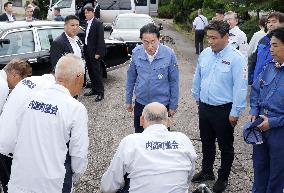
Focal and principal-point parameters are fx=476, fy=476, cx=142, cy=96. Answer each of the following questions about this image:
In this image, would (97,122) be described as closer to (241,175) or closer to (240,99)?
(241,175)

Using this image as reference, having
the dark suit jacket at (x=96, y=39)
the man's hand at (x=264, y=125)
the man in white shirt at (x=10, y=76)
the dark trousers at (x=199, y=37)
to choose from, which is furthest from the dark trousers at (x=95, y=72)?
the dark trousers at (x=199, y=37)

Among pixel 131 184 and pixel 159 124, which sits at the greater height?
pixel 159 124

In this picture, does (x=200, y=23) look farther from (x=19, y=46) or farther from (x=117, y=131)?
(x=117, y=131)

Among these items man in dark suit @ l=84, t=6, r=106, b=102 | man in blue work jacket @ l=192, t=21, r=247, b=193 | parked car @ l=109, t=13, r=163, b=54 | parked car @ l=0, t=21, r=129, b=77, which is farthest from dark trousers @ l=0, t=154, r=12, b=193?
parked car @ l=109, t=13, r=163, b=54

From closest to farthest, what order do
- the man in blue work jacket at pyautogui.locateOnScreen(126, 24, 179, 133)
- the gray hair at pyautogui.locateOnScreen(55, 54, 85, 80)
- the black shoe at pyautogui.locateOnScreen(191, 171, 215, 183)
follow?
the gray hair at pyautogui.locateOnScreen(55, 54, 85, 80), the man in blue work jacket at pyautogui.locateOnScreen(126, 24, 179, 133), the black shoe at pyautogui.locateOnScreen(191, 171, 215, 183)

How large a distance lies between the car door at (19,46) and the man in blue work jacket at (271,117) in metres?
5.38

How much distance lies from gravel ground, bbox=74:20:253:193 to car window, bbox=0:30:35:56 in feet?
5.01

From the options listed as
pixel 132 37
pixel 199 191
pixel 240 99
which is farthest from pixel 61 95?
pixel 132 37

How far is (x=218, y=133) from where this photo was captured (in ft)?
17.4

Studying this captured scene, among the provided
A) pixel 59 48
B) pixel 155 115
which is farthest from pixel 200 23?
pixel 155 115

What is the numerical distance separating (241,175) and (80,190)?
2.04 metres

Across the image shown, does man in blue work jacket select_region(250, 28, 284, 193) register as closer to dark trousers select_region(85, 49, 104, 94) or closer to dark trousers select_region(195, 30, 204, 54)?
dark trousers select_region(85, 49, 104, 94)

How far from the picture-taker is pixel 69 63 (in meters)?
3.55

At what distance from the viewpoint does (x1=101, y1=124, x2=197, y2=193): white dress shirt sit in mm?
3320
